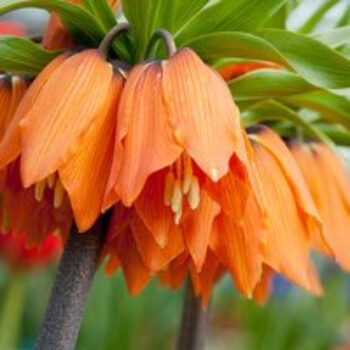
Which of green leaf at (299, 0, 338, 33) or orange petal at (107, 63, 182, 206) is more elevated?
orange petal at (107, 63, 182, 206)

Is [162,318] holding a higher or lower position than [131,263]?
lower

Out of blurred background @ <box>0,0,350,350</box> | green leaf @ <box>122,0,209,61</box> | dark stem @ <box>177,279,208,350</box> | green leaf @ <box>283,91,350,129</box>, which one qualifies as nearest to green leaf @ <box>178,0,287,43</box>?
green leaf @ <box>122,0,209,61</box>

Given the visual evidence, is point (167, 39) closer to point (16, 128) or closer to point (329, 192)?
point (16, 128)

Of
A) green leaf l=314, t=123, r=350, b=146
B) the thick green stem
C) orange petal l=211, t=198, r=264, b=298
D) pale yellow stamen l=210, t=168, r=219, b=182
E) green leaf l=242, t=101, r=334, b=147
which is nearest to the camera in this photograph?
pale yellow stamen l=210, t=168, r=219, b=182

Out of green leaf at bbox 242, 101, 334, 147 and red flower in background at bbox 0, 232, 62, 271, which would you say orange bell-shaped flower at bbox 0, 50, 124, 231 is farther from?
red flower in background at bbox 0, 232, 62, 271

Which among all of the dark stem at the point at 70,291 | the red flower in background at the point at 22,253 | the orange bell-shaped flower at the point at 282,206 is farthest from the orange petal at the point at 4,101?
the red flower in background at the point at 22,253

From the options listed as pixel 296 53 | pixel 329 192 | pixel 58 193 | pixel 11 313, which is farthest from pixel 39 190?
pixel 11 313

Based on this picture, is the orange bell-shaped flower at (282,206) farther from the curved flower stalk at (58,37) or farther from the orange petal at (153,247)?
the curved flower stalk at (58,37)
